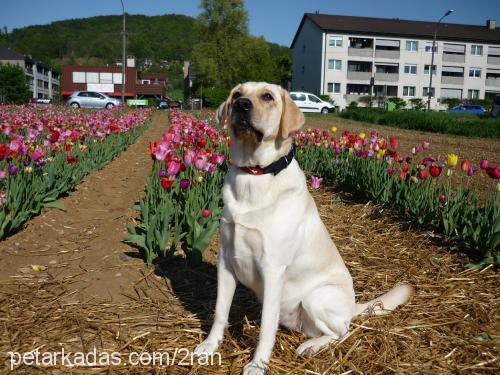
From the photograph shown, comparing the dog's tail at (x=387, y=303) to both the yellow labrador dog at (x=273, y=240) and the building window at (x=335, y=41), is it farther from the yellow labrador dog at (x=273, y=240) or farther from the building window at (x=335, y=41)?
the building window at (x=335, y=41)

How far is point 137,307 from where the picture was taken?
328 cm

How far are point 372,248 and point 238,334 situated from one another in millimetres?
2330

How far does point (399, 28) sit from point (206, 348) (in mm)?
70824

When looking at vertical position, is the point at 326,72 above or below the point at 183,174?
above

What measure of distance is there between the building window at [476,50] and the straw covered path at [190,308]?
2875 inches

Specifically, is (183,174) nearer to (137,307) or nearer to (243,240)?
(137,307)

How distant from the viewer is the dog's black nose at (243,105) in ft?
8.82

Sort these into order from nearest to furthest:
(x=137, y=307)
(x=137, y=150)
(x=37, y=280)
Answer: (x=137, y=307), (x=37, y=280), (x=137, y=150)

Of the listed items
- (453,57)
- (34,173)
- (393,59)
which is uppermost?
(453,57)

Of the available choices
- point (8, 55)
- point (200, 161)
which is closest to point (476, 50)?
point (200, 161)

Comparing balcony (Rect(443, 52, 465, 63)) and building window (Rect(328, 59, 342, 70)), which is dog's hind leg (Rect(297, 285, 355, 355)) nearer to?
building window (Rect(328, 59, 342, 70))

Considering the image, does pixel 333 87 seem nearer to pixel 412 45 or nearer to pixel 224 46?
pixel 412 45

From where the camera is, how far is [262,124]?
268 centimetres

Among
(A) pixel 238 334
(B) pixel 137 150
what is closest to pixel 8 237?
(A) pixel 238 334
